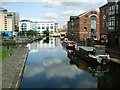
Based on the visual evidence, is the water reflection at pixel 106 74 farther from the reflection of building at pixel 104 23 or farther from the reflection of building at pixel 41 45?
the reflection of building at pixel 41 45

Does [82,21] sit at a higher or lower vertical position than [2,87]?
higher

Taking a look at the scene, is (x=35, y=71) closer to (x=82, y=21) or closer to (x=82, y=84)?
(x=82, y=84)

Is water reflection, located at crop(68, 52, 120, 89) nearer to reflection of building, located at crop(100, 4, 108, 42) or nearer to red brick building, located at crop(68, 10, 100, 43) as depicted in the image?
reflection of building, located at crop(100, 4, 108, 42)

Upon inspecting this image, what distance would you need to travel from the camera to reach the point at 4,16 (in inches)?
5935

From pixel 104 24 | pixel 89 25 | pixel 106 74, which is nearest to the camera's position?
A: pixel 106 74

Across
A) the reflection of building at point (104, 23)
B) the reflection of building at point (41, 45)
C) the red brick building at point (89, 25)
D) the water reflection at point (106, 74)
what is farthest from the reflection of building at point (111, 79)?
the red brick building at point (89, 25)

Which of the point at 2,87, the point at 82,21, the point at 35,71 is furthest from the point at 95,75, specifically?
the point at 82,21

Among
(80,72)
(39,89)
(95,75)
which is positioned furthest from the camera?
(80,72)

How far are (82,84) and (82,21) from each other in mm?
58763

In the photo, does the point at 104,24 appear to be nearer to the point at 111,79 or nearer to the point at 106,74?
the point at 106,74

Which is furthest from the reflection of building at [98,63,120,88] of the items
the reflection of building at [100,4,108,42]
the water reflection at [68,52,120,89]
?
the reflection of building at [100,4,108,42]

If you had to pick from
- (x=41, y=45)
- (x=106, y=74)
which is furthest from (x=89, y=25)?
(x=106, y=74)

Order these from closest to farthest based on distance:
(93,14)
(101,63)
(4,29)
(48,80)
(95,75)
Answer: (48,80) → (95,75) → (101,63) → (93,14) → (4,29)

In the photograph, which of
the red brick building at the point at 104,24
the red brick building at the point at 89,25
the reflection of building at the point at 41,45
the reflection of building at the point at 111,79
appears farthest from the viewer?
the red brick building at the point at 89,25
